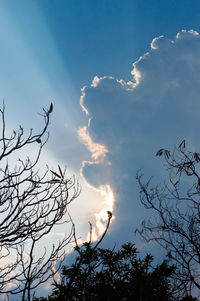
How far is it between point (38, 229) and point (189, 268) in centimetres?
612

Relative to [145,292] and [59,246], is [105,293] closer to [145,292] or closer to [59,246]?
[145,292]

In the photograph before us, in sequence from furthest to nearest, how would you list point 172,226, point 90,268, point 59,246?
point 172,226 → point 59,246 → point 90,268

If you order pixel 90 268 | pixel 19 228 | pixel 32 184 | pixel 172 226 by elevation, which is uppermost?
pixel 172 226

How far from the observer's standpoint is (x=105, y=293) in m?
8.73

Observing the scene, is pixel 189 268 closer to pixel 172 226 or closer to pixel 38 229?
pixel 172 226

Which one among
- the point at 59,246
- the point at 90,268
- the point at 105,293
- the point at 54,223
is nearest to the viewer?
the point at 90,268

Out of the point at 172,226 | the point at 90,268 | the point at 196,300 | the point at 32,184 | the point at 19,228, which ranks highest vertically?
the point at 172,226

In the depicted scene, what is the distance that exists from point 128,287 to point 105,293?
81 cm

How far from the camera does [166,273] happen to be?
1005 centimetres

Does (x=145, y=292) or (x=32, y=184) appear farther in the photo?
(x=145, y=292)

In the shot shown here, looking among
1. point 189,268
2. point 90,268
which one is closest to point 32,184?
point 90,268

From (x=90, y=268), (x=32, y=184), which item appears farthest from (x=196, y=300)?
(x=90, y=268)

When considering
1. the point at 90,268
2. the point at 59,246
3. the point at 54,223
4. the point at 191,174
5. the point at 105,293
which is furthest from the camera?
the point at 105,293

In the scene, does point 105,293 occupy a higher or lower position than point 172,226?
lower
